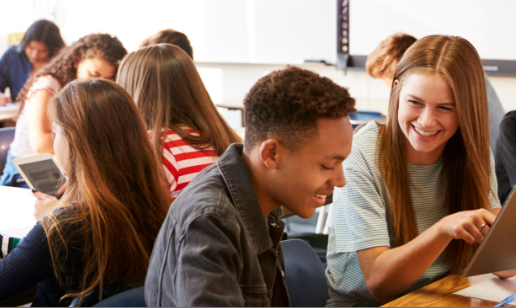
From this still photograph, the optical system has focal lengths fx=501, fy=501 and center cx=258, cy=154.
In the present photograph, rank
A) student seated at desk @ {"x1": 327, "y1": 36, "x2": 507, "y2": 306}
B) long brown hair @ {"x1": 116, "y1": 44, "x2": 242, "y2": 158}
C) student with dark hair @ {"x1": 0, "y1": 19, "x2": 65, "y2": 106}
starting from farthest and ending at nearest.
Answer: student with dark hair @ {"x1": 0, "y1": 19, "x2": 65, "y2": 106} < long brown hair @ {"x1": 116, "y1": 44, "x2": 242, "y2": 158} < student seated at desk @ {"x1": 327, "y1": 36, "x2": 507, "y2": 306}

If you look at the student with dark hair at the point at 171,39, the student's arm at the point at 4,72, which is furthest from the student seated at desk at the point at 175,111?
the student's arm at the point at 4,72

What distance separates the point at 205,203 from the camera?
2.62 feet

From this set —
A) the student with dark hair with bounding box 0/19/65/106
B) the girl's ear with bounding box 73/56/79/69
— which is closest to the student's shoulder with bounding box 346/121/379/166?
the girl's ear with bounding box 73/56/79/69

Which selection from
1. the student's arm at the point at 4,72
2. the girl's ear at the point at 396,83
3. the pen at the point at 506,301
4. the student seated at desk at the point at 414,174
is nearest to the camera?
the pen at the point at 506,301

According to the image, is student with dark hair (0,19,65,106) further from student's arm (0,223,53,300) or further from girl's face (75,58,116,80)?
student's arm (0,223,53,300)

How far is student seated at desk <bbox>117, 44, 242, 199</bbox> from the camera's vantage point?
184 cm

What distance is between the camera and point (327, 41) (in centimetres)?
477

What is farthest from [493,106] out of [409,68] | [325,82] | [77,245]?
[77,245]

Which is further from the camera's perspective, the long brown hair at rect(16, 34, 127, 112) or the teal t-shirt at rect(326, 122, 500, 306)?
the long brown hair at rect(16, 34, 127, 112)

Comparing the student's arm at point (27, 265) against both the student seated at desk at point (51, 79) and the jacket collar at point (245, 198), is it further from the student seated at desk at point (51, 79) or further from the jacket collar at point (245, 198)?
the student seated at desk at point (51, 79)

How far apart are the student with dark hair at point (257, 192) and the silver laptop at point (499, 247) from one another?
307 millimetres

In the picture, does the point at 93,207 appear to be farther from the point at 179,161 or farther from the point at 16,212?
the point at 16,212

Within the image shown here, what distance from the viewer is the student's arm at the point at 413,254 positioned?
1.05 meters

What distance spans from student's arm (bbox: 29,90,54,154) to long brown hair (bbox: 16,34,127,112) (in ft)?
0.60
